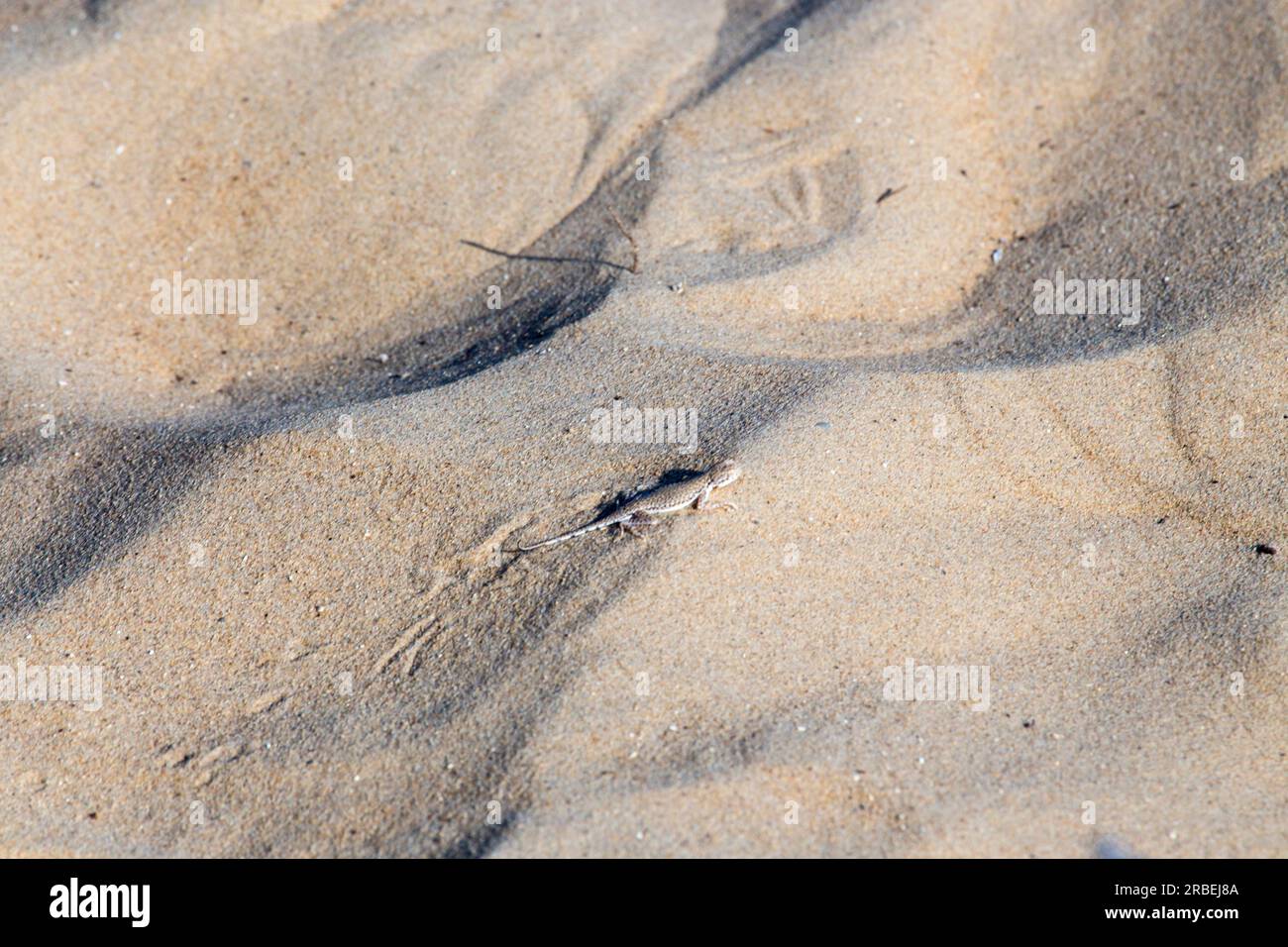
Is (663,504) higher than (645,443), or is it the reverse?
(645,443)

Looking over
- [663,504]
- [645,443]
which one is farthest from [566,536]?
[645,443]

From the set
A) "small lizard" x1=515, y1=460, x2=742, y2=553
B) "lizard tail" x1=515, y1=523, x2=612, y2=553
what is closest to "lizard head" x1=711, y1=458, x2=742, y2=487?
"small lizard" x1=515, y1=460, x2=742, y2=553

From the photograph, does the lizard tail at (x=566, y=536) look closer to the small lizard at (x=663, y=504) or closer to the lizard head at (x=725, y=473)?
the small lizard at (x=663, y=504)

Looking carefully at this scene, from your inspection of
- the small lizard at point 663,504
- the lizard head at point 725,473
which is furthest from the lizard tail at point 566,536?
the lizard head at point 725,473

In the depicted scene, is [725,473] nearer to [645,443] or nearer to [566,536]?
[645,443]

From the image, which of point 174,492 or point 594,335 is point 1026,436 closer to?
point 594,335

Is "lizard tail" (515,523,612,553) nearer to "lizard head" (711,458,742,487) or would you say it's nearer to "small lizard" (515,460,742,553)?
"small lizard" (515,460,742,553)
